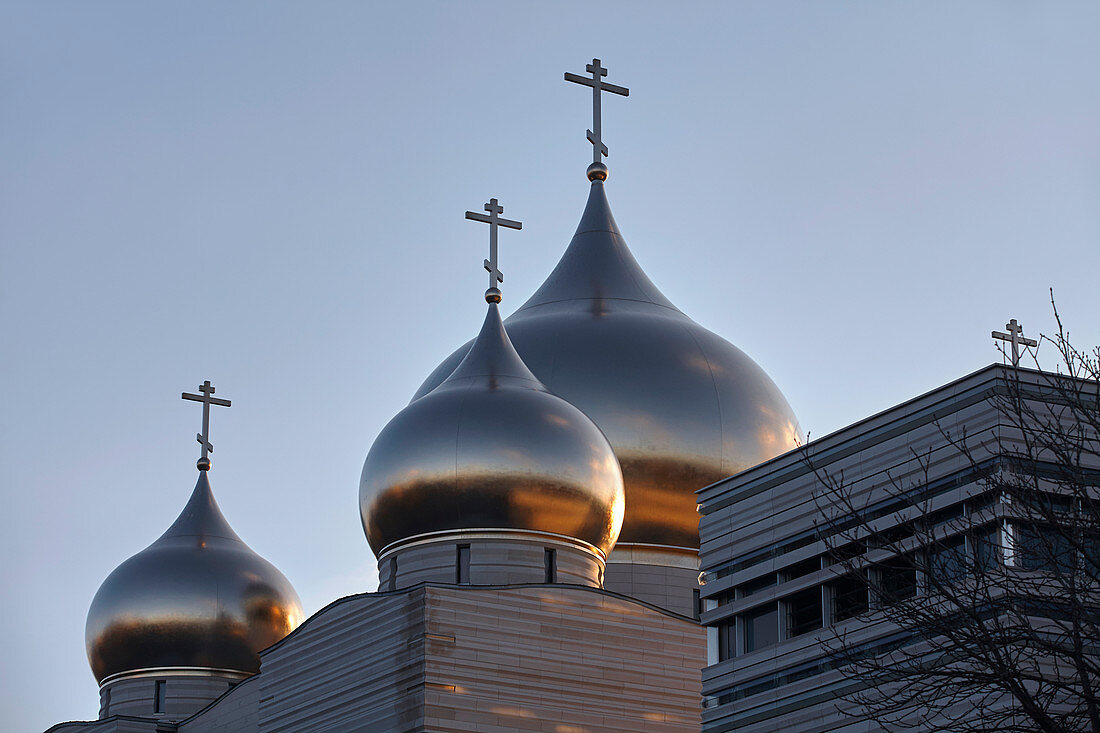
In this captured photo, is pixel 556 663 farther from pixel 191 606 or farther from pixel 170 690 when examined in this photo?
pixel 170 690

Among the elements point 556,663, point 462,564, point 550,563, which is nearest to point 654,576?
point 550,563

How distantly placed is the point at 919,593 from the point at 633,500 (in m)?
13.4

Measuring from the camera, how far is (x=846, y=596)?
78.1 feet

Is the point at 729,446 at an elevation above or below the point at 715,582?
above

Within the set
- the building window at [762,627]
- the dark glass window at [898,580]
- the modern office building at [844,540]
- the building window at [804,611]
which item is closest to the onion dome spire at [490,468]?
the modern office building at [844,540]

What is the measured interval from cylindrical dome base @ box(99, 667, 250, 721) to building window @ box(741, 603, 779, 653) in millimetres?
16404

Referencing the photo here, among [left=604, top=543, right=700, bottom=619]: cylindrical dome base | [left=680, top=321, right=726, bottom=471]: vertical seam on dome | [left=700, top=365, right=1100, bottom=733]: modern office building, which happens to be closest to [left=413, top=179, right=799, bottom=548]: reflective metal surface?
[left=680, top=321, right=726, bottom=471]: vertical seam on dome

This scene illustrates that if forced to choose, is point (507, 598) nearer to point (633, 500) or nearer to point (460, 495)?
point (460, 495)

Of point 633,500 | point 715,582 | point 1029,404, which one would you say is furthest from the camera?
point 633,500

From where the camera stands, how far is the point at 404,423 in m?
32.7

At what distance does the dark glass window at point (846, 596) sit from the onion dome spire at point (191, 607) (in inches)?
713

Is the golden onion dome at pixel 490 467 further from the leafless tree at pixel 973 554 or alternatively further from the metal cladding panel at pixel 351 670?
the leafless tree at pixel 973 554

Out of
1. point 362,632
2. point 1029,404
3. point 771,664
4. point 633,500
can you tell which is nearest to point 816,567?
point 771,664

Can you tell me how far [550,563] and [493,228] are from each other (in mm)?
7503
